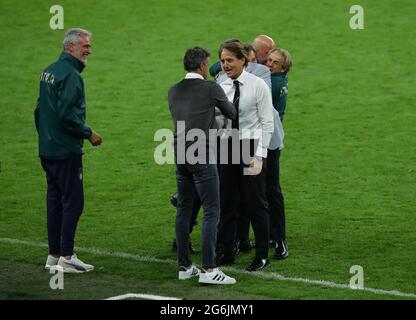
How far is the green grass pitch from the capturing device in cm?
1004

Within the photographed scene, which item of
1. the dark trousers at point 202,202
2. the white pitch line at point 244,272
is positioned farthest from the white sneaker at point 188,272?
the white pitch line at point 244,272

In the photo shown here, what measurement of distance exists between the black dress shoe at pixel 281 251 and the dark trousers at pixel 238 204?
40 cm

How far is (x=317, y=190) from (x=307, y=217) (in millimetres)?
1320

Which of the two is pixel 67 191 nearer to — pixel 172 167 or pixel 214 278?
pixel 214 278

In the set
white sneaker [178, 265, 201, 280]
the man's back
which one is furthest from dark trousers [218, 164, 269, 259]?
the man's back

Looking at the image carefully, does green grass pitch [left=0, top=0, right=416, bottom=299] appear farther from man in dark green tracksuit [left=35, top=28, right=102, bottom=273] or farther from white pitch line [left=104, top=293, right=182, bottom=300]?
man in dark green tracksuit [left=35, top=28, right=102, bottom=273]

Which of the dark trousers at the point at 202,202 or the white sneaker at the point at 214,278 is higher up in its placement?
the dark trousers at the point at 202,202

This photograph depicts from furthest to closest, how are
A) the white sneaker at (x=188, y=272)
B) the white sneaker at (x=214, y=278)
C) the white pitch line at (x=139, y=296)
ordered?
the white sneaker at (x=188, y=272) → the white sneaker at (x=214, y=278) → the white pitch line at (x=139, y=296)

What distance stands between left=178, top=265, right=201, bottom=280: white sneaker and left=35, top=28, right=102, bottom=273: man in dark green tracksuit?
3.17ft

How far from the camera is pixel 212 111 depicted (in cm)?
952

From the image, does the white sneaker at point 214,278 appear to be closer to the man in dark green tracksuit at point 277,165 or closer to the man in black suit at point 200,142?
the man in black suit at point 200,142

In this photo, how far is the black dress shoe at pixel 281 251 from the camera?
10555 mm

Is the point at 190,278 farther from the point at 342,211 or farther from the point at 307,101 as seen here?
the point at 307,101

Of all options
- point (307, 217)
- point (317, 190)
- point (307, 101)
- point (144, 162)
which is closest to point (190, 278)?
point (307, 217)
